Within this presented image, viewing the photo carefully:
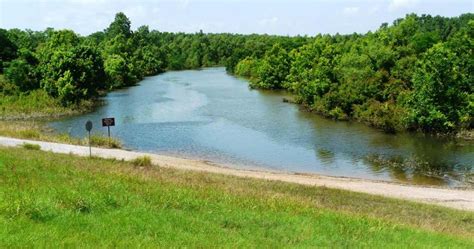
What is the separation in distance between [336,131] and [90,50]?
4221 cm

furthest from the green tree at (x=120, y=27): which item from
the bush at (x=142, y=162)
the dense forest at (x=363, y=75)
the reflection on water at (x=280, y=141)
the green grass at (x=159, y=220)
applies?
the green grass at (x=159, y=220)

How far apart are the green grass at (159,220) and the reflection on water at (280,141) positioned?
2234cm

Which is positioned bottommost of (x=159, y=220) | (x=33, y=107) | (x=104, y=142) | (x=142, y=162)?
(x=33, y=107)

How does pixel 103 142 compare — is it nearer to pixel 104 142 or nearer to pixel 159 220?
pixel 104 142

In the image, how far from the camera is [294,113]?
7100 centimetres

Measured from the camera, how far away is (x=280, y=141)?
5131 centimetres

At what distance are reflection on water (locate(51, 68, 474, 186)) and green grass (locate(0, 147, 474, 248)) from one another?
73.3 feet

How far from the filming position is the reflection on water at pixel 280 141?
4047cm

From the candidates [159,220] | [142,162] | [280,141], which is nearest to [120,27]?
[280,141]

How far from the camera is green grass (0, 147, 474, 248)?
10.3m

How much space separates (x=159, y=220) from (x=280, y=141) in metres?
39.8

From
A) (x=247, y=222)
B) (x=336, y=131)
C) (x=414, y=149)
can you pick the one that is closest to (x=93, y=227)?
(x=247, y=222)

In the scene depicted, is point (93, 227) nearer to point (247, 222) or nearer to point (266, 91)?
point (247, 222)

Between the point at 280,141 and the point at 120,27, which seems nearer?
the point at 280,141
